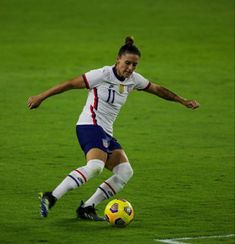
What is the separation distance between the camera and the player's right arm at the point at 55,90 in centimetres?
1201

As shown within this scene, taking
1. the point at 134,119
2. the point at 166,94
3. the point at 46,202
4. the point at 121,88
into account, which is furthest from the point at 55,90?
the point at 134,119

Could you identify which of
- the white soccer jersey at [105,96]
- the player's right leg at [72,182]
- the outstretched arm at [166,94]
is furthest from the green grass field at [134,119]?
the outstretched arm at [166,94]

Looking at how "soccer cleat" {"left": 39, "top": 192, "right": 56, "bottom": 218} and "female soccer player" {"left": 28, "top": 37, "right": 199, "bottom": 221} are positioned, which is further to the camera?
"female soccer player" {"left": 28, "top": 37, "right": 199, "bottom": 221}

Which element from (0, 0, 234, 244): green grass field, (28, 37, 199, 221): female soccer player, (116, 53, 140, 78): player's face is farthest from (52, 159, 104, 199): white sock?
(116, 53, 140, 78): player's face

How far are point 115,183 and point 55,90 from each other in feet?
4.90

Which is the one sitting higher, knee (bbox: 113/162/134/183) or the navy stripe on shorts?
the navy stripe on shorts

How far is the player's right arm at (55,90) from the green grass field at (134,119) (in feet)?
4.88

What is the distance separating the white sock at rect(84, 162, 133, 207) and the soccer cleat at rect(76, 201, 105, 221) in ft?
0.22

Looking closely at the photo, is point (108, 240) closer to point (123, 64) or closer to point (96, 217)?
point (96, 217)

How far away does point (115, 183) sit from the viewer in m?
12.8

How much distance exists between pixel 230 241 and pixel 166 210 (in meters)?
1.80

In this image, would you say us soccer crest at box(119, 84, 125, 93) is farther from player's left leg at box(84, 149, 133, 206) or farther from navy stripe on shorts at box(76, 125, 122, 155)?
player's left leg at box(84, 149, 133, 206)

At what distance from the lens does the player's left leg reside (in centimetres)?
1272

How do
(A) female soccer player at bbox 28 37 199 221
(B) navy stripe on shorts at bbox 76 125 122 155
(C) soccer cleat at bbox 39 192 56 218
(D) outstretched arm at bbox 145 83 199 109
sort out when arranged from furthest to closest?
(D) outstretched arm at bbox 145 83 199 109
(B) navy stripe on shorts at bbox 76 125 122 155
(A) female soccer player at bbox 28 37 199 221
(C) soccer cleat at bbox 39 192 56 218
